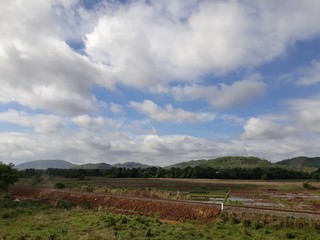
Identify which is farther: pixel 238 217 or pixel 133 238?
pixel 238 217

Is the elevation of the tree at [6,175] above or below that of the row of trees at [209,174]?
below

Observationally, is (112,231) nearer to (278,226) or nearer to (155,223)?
(155,223)

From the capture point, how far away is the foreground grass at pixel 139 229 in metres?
26.2

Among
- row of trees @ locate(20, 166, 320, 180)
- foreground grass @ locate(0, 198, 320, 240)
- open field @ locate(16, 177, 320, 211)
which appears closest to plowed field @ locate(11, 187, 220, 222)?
foreground grass @ locate(0, 198, 320, 240)

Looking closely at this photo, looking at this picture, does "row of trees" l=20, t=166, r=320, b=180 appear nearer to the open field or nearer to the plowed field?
the open field

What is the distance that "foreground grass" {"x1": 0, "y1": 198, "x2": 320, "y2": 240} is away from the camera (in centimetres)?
2620

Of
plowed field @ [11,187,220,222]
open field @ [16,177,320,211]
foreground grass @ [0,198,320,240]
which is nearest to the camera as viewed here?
foreground grass @ [0,198,320,240]

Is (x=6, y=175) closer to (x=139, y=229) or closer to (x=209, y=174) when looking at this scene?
(x=139, y=229)

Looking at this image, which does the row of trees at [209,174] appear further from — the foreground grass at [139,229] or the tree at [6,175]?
the foreground grass at [139,229]

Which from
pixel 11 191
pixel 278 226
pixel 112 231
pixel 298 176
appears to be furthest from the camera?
pixel 298 176

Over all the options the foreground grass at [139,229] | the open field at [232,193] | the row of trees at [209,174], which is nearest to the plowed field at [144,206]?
the foreground grass at [139,229]

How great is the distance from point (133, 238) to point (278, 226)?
12.5 metres

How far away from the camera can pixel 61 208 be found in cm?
4603

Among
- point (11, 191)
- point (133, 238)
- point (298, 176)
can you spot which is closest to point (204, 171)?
point (298, 176)
